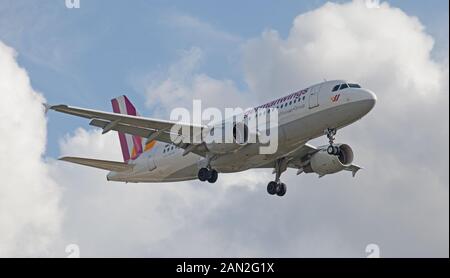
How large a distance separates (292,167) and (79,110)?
17685mm

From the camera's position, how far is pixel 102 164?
62.5 metres

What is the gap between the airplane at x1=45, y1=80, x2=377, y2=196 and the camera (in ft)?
168

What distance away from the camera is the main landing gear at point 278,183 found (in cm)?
6041

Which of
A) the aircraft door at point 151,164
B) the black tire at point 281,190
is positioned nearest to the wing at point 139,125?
the aircraft door at point 151,164

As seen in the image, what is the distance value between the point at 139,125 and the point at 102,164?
924 centimetres

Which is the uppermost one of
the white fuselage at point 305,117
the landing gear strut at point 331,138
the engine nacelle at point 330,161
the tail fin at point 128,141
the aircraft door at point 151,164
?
the tail fin at point 128,141

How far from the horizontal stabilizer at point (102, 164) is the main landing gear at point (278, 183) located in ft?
35.8

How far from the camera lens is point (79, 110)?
51.2 meters

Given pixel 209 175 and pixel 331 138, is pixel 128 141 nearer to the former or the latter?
pixel 209 175

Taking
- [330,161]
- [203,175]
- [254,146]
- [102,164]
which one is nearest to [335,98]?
[254,146]

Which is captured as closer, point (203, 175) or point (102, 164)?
point (203, 175)

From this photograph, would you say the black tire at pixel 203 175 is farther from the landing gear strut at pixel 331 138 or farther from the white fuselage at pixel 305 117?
the landing gear strut at pixel 331 138

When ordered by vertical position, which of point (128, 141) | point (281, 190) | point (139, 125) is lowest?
point (281, 190)
